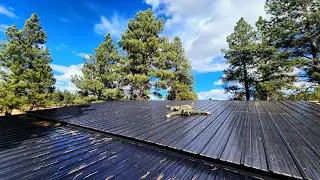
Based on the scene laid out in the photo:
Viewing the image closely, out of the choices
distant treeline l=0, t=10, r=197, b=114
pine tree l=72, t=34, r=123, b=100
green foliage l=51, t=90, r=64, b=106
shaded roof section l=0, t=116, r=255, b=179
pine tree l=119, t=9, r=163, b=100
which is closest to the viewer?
shaded roof section l=0, t=116, r=255, b=179

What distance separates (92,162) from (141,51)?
18663 mm

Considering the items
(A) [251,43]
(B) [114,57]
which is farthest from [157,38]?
(A) [251,43]

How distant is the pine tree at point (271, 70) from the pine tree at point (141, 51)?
9.80m

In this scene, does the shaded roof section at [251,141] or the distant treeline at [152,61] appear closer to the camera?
the shaded roof section at [251,141]

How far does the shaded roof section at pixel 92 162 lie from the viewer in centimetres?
232

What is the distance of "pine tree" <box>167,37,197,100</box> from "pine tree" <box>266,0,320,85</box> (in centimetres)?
1124

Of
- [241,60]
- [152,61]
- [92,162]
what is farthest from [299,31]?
[92,162]

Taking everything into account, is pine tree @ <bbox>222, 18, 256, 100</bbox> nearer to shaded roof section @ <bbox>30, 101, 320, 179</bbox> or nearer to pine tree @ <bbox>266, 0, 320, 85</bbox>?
pine tree @ <bbox>266, 0, 320, 85</bbox>

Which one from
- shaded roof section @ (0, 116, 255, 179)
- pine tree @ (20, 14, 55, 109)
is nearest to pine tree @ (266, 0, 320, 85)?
shaded roof section @ (0, 116, 255, 179)

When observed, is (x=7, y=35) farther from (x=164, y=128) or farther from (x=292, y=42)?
(x=292, y=42)

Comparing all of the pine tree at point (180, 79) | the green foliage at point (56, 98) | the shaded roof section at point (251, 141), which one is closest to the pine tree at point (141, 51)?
the pine tree at point (180, 79)

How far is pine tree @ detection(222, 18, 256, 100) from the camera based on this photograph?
2141cm

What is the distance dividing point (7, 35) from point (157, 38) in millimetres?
13768

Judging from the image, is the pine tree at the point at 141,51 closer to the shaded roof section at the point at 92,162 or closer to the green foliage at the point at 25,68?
the green foliage at the point at 25,68
